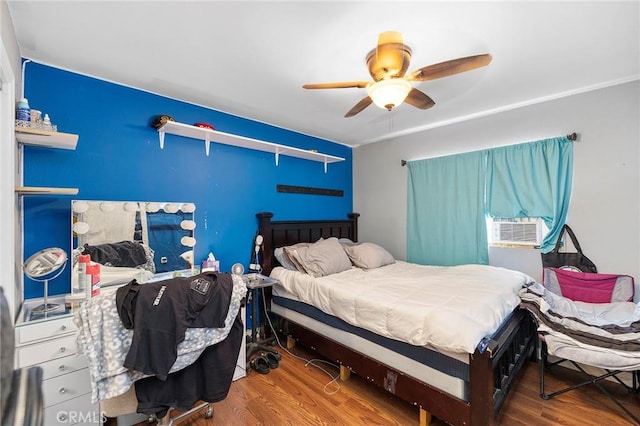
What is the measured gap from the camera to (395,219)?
12.3ft

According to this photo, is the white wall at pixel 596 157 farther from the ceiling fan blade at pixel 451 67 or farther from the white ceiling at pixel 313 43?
the ceiling fan blade at pixel 451 67

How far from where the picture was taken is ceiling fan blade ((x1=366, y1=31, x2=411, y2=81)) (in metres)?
1.42

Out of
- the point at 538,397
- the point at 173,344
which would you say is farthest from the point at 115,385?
the point at 538,397

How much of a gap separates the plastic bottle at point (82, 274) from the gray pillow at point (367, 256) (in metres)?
2.33

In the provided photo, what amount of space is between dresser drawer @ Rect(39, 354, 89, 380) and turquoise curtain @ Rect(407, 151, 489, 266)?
3.20 metres

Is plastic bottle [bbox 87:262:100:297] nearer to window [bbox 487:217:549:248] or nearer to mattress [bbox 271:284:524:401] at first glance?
mattress [bbox 271:284:524:401]

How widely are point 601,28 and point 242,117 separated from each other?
284cm

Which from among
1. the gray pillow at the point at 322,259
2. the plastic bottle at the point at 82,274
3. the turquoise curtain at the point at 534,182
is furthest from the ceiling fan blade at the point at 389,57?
the plastic bottle at the point at 82,274

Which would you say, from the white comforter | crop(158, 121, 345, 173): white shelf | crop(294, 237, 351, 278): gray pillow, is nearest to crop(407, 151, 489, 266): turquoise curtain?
the white comforter

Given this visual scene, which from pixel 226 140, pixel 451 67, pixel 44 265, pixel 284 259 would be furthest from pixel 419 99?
pixel 44 265

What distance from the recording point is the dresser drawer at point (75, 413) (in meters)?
1.54

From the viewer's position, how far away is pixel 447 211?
10.6 feet

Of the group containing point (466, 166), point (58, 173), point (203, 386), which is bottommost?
point (203, 386)

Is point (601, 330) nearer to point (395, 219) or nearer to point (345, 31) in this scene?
point (395, 219)
